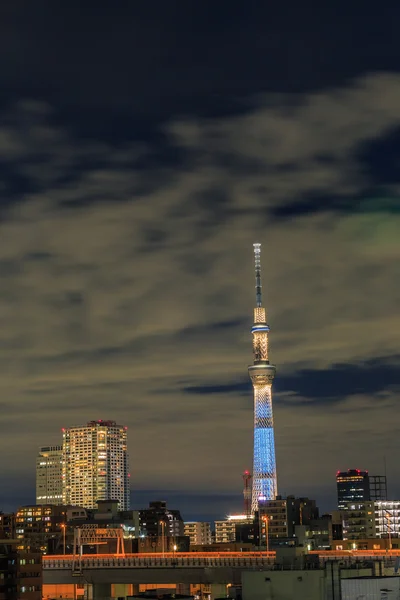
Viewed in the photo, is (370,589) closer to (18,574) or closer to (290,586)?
(290,586)

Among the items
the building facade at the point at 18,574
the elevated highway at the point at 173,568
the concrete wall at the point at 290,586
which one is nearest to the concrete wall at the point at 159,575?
the elevated highway at the point at 173,568

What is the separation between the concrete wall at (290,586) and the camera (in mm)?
38781

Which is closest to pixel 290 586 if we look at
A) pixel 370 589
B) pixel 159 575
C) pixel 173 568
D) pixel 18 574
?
pixel 370 589

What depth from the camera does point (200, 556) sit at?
131625 millimetres

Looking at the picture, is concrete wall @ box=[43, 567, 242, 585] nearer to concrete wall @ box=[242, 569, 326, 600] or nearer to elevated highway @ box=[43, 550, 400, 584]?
elevated highway @ box=[43, 550, 400, 584]

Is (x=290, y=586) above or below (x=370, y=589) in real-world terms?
above

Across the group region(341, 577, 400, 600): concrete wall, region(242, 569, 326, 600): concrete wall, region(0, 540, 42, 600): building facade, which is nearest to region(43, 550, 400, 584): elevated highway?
region(0, 540, 42, 600): building facade

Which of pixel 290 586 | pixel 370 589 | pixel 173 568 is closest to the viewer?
pixel 370 589

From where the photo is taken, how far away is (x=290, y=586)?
3884 cm

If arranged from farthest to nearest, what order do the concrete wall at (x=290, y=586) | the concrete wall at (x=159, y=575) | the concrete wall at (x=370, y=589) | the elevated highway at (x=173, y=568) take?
1. the elevated highway at (x=173, y=568)
2. the concrete wall at (x=159, y=575)
3. the concrete wall at (x=290, y=586)
4. the concrete wall at (x=370, y=589)

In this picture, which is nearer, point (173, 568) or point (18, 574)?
point (18, 574)

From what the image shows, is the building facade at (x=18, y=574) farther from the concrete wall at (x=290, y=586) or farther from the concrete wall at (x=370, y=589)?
the concrete wall at (x=370, y=589)

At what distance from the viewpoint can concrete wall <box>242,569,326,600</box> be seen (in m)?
38.8

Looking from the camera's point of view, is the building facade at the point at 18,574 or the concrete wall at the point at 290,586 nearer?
the concrete wall at the point at 290,586
